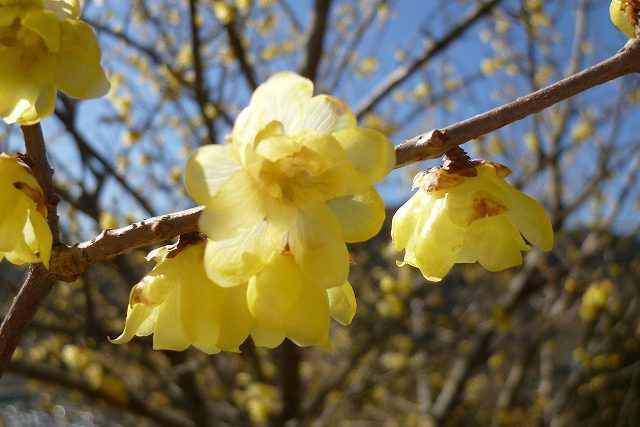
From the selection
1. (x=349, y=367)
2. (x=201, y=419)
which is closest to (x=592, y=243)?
(x=349, y=367)

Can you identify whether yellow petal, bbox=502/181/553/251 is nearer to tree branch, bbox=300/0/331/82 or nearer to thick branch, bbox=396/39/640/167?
thick branch, bbox=396/39/640/167

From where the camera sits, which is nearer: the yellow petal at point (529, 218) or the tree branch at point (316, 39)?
the yellow petal at point (529, 218)

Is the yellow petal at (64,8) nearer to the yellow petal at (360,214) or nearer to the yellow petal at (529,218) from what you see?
the yellow petal at (360,214)

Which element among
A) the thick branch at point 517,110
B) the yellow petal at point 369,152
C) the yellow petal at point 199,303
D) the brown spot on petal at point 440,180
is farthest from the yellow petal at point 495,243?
the yellow petal at point 199,303

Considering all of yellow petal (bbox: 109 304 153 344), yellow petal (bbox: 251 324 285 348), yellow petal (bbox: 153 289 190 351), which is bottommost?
yellow petal (bbox: 251 324 285 348)

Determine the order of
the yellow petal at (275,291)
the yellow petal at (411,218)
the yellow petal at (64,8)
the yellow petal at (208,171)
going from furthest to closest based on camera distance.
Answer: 1. the yellow petal at (411,218)
2. the yellow petal at (64,8)
3. the yellow petal at (275,291)
4. the yellow petal at (208,171)

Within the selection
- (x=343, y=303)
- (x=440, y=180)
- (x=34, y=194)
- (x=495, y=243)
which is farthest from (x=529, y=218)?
(x=34, y=194)

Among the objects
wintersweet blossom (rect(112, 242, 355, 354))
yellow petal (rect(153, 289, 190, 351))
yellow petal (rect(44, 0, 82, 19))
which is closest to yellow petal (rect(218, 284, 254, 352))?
wintersweet blossom (rect(112, 242, 355, 354))
